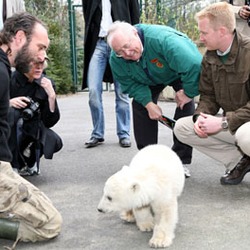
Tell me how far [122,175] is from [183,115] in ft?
5.15

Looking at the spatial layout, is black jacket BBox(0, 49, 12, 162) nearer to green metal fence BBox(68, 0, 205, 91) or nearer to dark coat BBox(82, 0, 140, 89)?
dark coat BBox(82, 0, 140, 89)

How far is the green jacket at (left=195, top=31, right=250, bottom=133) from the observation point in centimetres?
342

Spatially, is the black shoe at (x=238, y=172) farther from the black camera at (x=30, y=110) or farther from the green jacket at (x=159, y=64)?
the black camera at (x=30, y=110)

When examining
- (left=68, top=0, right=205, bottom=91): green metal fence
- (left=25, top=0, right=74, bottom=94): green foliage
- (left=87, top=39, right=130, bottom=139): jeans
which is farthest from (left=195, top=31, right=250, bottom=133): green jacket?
(left=25, top=0, right=74, bottom=94): green foliage

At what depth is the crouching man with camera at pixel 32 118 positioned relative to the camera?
12.5ft

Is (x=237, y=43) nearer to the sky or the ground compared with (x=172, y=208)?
nearer to the sky

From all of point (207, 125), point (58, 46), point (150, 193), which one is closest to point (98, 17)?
point (207, 125)

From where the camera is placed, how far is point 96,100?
529 cm

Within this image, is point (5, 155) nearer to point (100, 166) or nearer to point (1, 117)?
point (1, 117)

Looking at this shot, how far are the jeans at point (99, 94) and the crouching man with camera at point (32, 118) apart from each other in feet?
4.18

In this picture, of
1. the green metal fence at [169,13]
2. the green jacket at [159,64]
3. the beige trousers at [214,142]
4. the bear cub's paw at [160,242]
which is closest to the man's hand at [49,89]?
the green jacket at [159,64]

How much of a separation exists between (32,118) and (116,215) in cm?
108

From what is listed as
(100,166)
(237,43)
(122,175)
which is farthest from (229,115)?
(100,166)

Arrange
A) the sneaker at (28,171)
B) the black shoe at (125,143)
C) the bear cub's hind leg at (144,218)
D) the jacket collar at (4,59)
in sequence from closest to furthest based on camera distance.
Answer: the jacket collar at (4,59), the bear cub's hind leg at (144,218), the sneaker at (28,171), the black shoe at (125,143)
